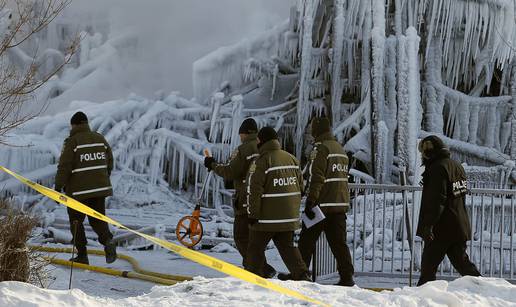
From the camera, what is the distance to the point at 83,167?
8820mm

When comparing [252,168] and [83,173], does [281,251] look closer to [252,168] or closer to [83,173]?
[252,168]

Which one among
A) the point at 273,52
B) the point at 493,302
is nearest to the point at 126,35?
the point at 273,52

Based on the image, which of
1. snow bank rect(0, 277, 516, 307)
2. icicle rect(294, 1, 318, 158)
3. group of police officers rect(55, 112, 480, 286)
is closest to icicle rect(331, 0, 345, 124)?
icicle rect(294, 1, 318, 158)

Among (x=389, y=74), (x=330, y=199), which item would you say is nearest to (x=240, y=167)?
(x=330, y=199)

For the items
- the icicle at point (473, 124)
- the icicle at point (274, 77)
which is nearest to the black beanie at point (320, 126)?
the icicle at point (274, 77)

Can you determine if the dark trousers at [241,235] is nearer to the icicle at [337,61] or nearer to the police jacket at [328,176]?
the police jacket at [328,176]

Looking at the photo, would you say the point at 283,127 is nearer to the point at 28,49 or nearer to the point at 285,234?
the point at 28,49

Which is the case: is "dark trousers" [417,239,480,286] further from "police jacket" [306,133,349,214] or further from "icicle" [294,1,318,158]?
"icicle" [294,1,318,158]

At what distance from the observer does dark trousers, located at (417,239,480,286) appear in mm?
7434

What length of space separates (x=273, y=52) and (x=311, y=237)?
5.17 m

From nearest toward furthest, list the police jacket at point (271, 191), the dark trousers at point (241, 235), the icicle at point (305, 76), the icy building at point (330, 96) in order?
the police jacket at point (271, 191)
the dark trousers at point (241, 235)
the icy building at point (330, 96)
the icicle at point (305, 76)

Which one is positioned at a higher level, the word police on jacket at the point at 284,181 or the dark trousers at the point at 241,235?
the word police on jacket at the point at 284,181

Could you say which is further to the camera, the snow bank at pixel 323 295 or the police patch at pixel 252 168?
the police patch at pixel 252 168

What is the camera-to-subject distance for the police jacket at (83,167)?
28.7 ft
